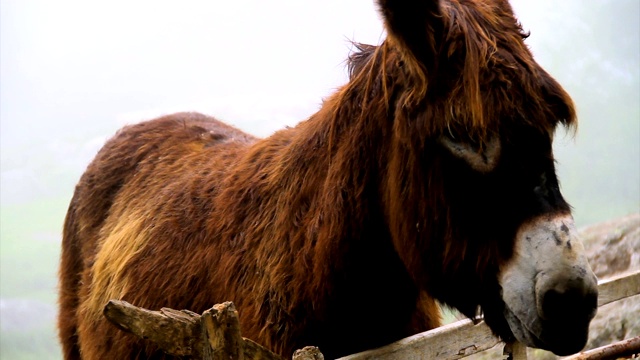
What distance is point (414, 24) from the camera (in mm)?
2154

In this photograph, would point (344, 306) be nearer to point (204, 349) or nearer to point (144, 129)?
point (204, 349)

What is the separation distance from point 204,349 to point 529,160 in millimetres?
989

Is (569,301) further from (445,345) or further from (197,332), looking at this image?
(197,332)

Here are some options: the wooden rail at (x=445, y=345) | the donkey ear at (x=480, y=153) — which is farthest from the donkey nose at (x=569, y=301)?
the wooden rail at (x=445, y=345)

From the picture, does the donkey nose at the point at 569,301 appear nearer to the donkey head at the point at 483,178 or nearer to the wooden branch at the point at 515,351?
the donkey head at the point at 483,178

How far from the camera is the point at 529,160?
6.59ft

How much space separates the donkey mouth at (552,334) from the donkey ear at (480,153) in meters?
0.40

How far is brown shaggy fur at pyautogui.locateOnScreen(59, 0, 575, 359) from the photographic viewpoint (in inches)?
81.1

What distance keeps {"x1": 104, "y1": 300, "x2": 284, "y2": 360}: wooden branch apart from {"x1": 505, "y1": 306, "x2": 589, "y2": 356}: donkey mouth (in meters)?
0.77

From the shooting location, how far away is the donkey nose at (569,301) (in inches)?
73.4

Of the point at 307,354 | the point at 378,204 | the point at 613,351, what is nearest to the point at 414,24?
the point at 378,204

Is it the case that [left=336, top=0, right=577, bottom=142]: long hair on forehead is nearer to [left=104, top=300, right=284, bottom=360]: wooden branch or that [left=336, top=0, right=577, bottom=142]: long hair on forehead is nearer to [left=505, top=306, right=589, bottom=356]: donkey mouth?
[left=505, top=306, right=589, bottom=356]: donkey mouth

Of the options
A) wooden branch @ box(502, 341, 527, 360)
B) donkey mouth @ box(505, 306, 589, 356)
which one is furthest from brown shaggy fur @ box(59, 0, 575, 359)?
wooden branch @ box(502, 341, 527, 360)

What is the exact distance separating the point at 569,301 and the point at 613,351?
1.20 m
